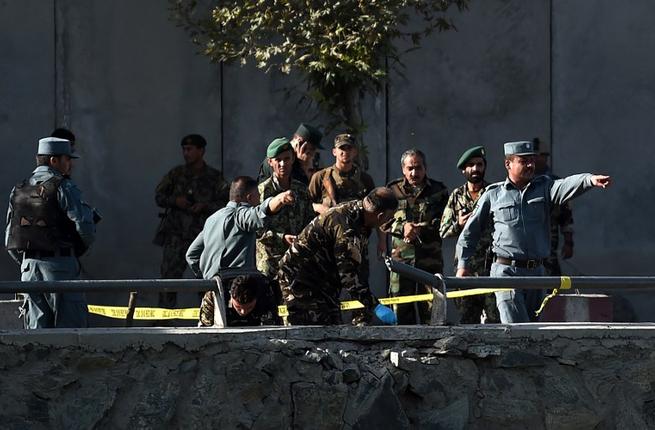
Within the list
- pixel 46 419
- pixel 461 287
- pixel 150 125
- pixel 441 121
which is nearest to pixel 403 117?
pixel 441 121

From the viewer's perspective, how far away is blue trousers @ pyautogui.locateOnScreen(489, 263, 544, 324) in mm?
9890

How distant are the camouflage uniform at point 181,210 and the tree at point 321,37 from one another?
3.31 feet

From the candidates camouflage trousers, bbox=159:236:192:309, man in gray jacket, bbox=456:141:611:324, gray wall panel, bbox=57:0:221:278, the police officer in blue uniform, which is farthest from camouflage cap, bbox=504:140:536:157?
gray wall panel, bbox=57:0:221:278

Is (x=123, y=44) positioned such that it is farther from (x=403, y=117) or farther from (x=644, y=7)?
(x=644, y=7)

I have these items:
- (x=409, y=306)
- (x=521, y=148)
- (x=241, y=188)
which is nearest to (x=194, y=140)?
(x=409, y=306)

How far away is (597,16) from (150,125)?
4092 mm

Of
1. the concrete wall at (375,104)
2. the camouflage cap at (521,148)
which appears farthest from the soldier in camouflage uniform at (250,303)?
the concrete wall at (375,104)

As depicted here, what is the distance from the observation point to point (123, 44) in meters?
13.8

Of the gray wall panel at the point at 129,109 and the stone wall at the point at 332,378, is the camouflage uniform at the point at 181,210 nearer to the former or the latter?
the gray wall panel at the point at 129,109

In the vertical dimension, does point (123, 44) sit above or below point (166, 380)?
above

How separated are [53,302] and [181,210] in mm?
3203

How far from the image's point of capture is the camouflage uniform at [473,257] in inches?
442

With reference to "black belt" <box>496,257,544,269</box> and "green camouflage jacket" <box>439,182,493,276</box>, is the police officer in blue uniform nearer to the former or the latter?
"black belt" <box>496,257,544,269</box>

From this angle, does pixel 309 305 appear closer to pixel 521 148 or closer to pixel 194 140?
pixel 521 148
